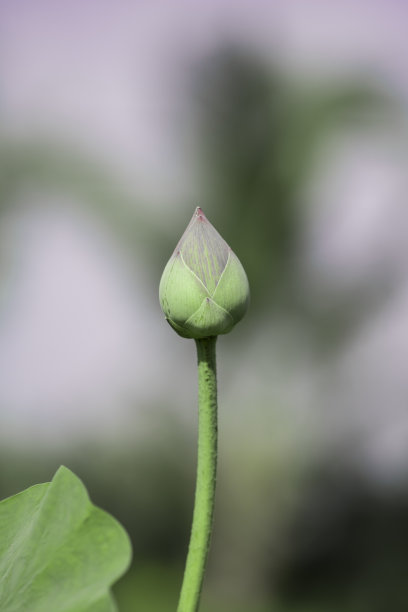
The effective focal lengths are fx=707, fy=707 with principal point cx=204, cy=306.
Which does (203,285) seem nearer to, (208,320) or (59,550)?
(208,320)

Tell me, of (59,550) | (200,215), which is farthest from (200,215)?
(59,550)

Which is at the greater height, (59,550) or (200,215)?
(200,215)

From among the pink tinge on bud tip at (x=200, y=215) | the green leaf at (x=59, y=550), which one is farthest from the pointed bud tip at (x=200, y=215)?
the green leaf at (x=59, y=550)

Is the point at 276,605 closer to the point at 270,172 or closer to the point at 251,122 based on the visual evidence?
the point at 270,172

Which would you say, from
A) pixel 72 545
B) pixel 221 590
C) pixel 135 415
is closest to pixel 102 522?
pixel 72 545

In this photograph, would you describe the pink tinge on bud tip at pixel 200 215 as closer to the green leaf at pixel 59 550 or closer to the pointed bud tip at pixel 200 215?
the pointed bud tip at pixel 200 215
